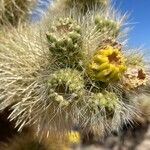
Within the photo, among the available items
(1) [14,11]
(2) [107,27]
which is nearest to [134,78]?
(2) [107,27]

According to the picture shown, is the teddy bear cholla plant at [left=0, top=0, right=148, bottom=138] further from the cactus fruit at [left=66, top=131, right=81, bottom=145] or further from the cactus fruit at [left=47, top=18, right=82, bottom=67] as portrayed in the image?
the cactus fruit at [left=66, top=131, right=81, bottom=145]

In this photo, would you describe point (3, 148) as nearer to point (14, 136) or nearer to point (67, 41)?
point (14, 136)

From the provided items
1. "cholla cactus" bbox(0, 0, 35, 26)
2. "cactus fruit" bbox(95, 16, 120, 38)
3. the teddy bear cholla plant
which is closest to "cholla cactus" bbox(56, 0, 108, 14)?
"cholla cactus" bbox(0, 0, 35, 26)

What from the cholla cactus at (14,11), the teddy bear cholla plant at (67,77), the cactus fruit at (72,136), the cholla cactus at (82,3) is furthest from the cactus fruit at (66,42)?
the cholla cactus at (82,3)

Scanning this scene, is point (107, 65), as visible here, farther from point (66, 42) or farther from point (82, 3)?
point (82, 3)

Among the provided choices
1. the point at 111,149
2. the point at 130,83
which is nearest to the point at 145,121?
the point at 111,149
